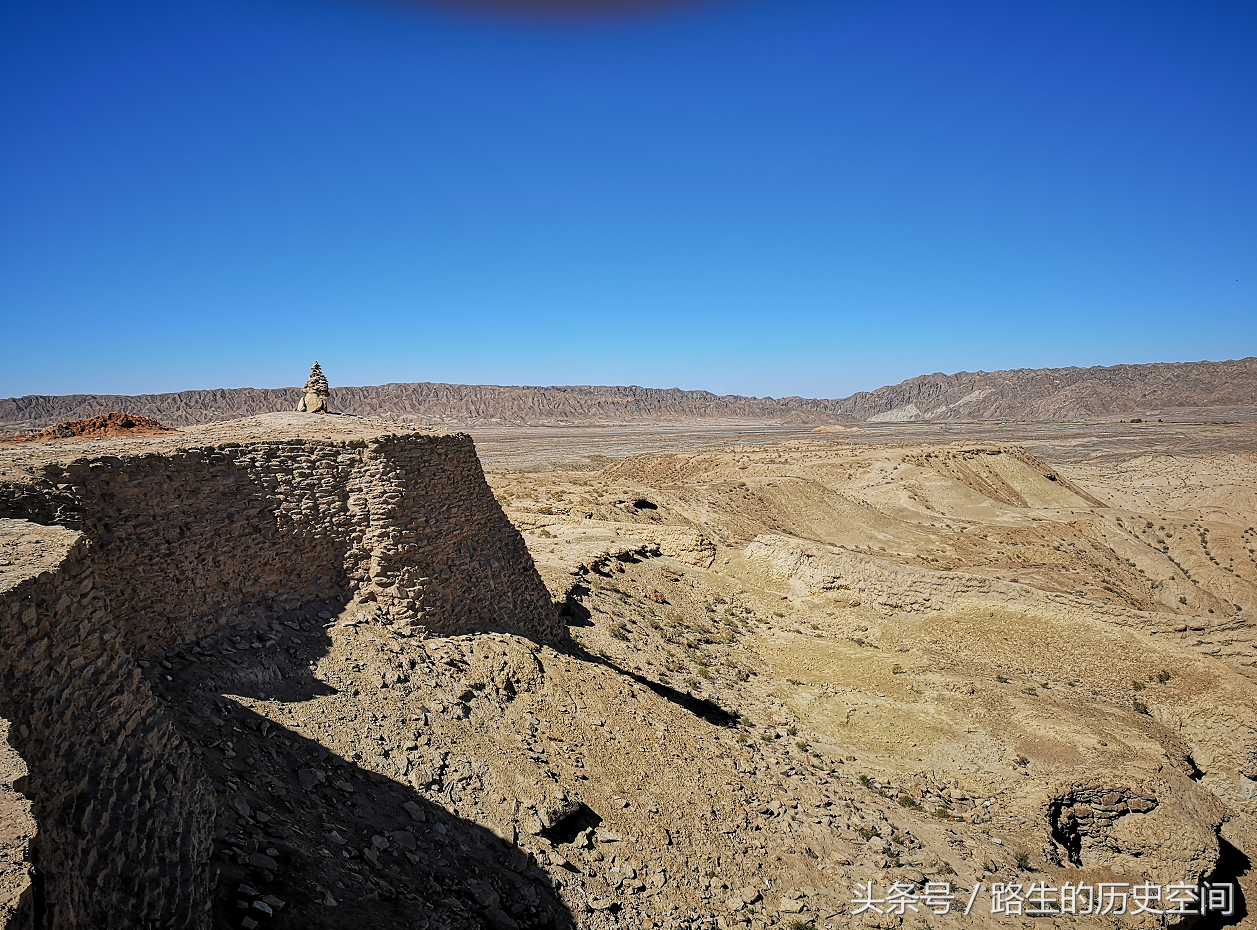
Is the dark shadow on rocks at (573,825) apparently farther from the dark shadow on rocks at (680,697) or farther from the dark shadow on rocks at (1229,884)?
the dark shadow on rocks at (1229,884)

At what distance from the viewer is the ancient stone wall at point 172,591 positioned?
12.9 ft

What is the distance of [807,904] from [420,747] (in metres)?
5.20

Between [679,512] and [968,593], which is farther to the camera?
[679,512]

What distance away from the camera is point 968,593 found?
661 inches

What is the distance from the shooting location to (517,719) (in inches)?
374

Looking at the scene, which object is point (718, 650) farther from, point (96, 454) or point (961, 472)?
point (961, 472)

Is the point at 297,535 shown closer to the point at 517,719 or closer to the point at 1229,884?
the point at 517,719

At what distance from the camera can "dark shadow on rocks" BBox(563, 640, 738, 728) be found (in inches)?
514

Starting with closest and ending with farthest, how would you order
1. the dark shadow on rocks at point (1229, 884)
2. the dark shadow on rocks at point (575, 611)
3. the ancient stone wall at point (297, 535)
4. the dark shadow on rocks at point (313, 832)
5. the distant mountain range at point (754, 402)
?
the dark shadow on rocks at point (313, 832) < the ancient stone wall at point (297, 535) < the dark shadow on rocks at point (1229, 884) < the dark shadow on rocks at point (575, 611) < the distant mountain range at point (754, 402)

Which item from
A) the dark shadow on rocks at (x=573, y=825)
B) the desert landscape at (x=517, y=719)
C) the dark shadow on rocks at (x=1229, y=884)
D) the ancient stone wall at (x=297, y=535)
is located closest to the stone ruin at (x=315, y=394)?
the desert landscape at (x=517, y=719)

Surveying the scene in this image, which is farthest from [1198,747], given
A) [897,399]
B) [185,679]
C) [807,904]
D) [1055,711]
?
[897,399]

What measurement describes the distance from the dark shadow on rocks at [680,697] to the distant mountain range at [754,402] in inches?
4926

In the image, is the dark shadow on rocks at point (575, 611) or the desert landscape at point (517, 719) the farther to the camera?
the dark shadow on rocks at point (575, 611)

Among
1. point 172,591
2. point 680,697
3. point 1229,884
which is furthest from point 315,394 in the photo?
point 1229,884
